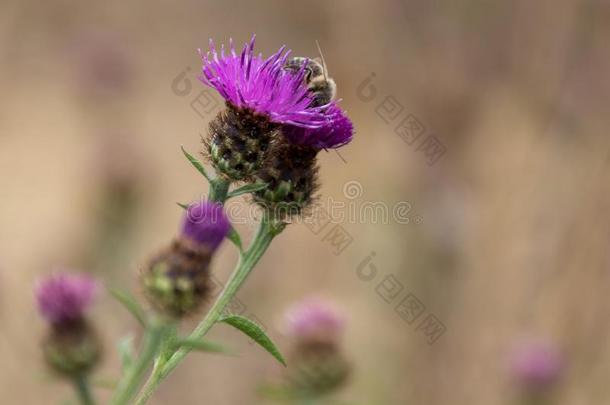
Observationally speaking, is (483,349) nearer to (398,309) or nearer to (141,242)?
(398,309)

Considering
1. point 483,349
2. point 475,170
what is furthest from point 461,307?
point 475,170

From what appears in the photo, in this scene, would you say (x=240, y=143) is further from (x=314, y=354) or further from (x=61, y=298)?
(x=314, y=354)

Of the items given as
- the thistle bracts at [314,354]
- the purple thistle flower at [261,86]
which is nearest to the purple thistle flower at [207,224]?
the purple thistle flower at [261,86]

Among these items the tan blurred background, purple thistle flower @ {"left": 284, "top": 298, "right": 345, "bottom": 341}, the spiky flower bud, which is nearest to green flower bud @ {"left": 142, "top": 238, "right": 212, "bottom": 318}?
the spiky flower bud

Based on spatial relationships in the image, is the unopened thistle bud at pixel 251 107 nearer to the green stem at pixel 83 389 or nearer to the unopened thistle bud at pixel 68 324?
the green stem at pixel 83 389

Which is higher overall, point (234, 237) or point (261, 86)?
point (261, 86)

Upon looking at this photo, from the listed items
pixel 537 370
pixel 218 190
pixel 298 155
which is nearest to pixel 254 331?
pixel 218 190

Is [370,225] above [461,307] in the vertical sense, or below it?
above
